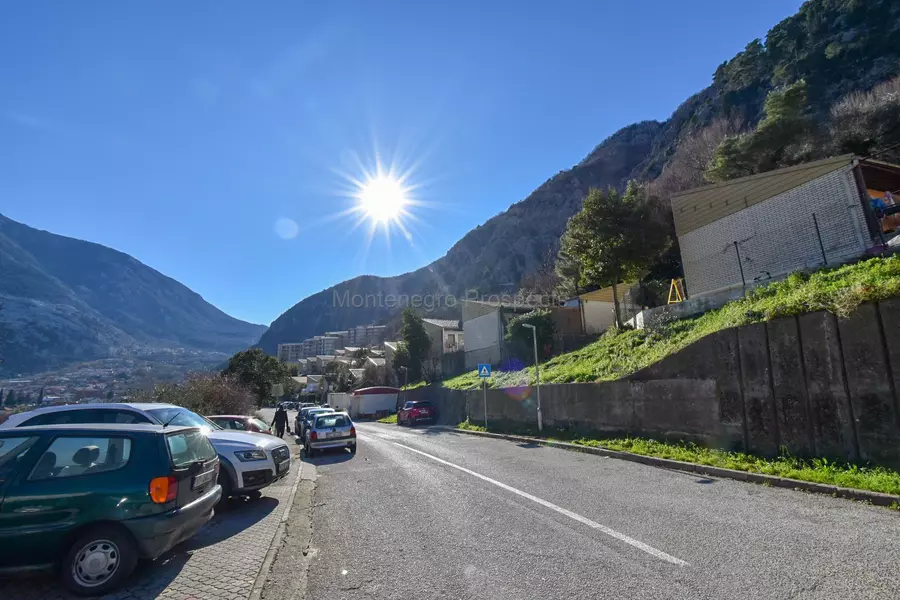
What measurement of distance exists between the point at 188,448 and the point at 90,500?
1.01 m

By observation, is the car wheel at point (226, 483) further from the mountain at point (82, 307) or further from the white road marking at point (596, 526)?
the mountain at point (82, 307)

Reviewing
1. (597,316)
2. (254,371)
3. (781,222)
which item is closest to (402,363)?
(254,371)

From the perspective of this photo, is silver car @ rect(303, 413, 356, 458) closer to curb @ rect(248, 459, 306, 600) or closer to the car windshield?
curb @ rect(248, 459, 306, 600)

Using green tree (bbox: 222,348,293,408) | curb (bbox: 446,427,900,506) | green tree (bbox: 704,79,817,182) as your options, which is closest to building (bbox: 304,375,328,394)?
green tree (bbox: 222,348,293,408)

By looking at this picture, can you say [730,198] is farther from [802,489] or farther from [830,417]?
[802,489]

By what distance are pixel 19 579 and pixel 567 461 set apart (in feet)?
33.4

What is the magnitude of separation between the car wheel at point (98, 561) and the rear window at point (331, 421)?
465 inches

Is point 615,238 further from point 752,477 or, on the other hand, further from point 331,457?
point 331,457

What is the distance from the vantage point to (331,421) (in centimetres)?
1581

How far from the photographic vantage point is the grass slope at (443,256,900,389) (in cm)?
797

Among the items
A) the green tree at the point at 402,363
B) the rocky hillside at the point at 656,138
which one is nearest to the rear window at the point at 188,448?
the green tree at the point at 402,363

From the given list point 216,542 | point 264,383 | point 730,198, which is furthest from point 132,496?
point 264,383

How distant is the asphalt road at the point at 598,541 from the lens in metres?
3.74

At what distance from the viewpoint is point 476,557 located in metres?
4.64
